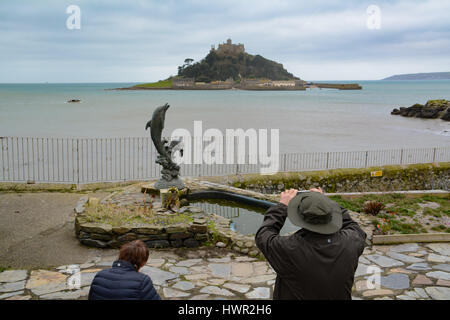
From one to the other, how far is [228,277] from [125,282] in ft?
11.3

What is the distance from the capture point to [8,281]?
5.98 metres

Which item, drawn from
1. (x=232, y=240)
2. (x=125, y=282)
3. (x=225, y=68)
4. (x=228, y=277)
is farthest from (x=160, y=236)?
(x=225, y=68)

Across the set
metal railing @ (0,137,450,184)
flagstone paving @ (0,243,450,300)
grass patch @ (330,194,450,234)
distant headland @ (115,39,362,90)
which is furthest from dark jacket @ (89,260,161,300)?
distant headland @ (115,39,362,90)

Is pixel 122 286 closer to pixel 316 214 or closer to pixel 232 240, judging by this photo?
pixel 316 214

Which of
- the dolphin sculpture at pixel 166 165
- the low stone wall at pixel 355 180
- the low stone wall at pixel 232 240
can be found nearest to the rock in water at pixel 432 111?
the low stone wall at pixel 355 180

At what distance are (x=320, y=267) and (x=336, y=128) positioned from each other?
36.9 m

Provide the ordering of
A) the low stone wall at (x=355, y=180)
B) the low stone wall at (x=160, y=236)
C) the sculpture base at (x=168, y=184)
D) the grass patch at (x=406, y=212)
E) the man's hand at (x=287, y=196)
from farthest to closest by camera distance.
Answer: the low stone wall at (x=355, y=180) < the sculpture base at (x=168, y=184) < the grass patch at (x=406, y=212) < the low stone wall at (x=160, y=236) < the man's hand at (x=287, y=196)

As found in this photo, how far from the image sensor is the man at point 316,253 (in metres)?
3.00

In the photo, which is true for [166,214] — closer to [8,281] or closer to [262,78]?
[8,281]

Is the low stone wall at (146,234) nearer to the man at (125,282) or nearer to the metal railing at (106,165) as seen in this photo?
the man at (125,282)

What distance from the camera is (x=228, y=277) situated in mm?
6320

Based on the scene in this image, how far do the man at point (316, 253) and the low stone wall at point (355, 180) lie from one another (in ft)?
31.8
